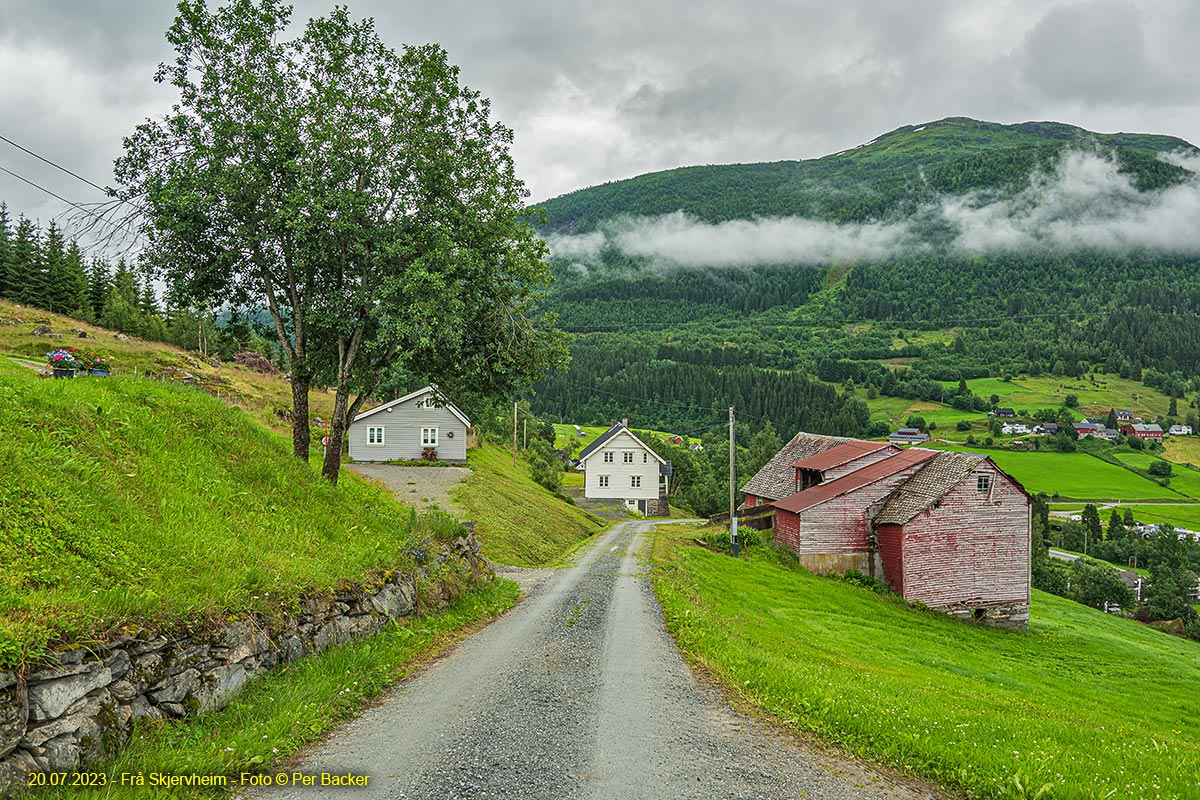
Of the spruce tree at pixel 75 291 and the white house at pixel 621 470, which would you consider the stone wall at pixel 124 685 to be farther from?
the spruce tree at pixel 75 291

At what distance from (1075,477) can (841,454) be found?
129494 millimetres

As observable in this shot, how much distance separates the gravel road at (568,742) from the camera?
7496 millimetres

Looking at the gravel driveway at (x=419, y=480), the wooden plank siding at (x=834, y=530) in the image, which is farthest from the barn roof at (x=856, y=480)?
the gravel driveway at (x=419, y=480)

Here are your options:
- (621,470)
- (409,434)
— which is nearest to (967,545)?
(409,434)

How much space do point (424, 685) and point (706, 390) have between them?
172m

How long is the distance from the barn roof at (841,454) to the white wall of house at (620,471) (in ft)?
91.7

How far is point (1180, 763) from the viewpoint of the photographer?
392 inches

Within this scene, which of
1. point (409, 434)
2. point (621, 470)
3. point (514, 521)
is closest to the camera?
point (514, 521)

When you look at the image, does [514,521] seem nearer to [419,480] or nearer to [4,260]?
[419,480]

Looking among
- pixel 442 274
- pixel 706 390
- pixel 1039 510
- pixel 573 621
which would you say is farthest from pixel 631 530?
pixel 706 390

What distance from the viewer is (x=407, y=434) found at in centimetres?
5512

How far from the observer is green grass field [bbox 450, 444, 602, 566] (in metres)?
30.4

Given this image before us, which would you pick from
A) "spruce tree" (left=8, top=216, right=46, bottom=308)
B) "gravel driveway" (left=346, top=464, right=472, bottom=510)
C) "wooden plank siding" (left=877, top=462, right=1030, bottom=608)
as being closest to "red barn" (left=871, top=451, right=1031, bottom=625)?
"wooden plank siding" (left=877, top=462, right=1030, bottom=608)

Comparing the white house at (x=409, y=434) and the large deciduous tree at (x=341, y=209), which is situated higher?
the large deciduous tree at (x=341, y=209)
